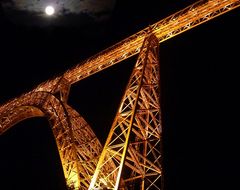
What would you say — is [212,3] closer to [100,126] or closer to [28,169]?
[100,126]

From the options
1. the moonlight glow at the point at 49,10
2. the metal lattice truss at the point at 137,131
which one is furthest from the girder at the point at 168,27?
the moonlight glow at the point at 49,10

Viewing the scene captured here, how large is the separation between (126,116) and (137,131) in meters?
0.49

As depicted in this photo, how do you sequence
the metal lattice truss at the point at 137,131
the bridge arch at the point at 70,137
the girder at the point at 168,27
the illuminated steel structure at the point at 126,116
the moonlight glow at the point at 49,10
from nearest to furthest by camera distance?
the metal lattice truss at the point at 137,131 → the illuminated steel structure at the point at 126,116 → the girder at the point at 168,27 → the bridge arch at the point at 70,137 → the moonlight glow at the point at 49,10

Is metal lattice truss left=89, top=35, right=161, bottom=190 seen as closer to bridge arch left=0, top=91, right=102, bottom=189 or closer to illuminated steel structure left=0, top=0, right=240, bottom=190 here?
illuminated steel structure left=0, top=0, right=240, bottom=190

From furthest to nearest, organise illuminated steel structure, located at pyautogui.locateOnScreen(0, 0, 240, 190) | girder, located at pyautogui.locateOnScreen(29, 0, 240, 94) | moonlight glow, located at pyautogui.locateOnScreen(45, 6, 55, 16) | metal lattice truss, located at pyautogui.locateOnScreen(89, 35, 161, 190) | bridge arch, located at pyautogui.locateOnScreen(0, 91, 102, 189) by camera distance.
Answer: moonlight glow, located at pyautogui.locateOnScreen(45, 6, 55, 16)
bridge arch, located at pyautogui.locateOnScreen(0, 91, 102, 189)
girder, located at pyautogui.locateOnScreen(29, 0, 240, 94)
illuminated steel structure, located at pyautogui.locateOnScreen(0, 0, 240, 190)
metal lattice truss, located at pyautogui.locateOnScreen(89, 35, 161, 190)

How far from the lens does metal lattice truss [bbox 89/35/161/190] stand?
24.3 feet

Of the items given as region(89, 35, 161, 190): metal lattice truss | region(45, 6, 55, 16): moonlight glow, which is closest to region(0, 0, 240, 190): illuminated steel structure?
region(89, 35, 161, 190): metal lattice truss

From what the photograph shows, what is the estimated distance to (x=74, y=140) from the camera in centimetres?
1092

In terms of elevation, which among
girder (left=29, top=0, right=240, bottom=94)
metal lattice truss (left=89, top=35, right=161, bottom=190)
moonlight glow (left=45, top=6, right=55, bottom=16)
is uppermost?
moonlight glow (left=45, top=6, right=55, bottom=16)

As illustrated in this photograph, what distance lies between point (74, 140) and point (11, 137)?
10.9 meters

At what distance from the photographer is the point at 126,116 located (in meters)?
8.57

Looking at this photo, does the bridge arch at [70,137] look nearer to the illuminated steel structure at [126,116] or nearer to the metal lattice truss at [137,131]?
the illuminated steel structure at [126,116]

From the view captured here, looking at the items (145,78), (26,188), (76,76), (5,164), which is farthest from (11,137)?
(145,78)

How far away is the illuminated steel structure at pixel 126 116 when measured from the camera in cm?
763
